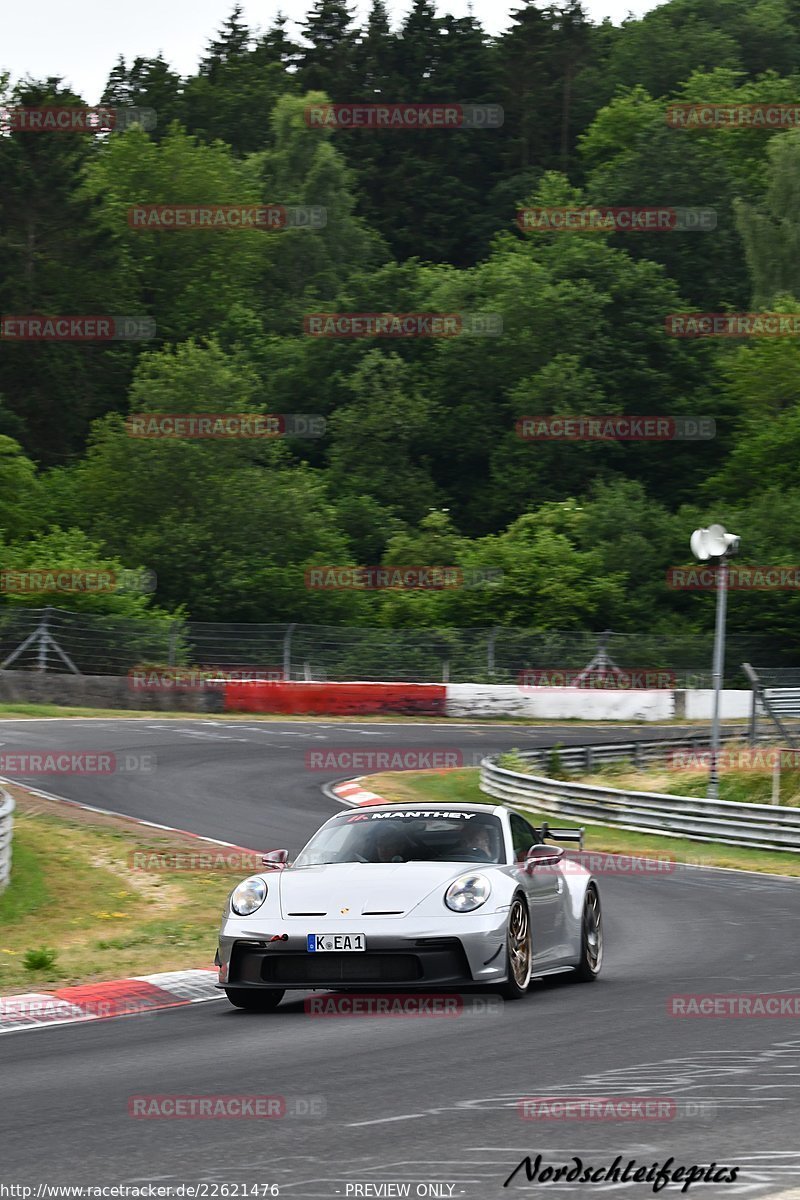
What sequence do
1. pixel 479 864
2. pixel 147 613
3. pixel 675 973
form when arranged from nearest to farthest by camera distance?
pixel 479 864, pixel 675 973, pixel 147 613

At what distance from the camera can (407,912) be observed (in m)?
9.71

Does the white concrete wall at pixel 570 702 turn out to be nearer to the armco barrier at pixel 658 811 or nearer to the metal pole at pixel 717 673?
the armco barrier at pixel 658 811

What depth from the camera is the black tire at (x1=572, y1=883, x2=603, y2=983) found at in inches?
443

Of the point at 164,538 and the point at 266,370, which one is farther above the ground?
the point at 266,370

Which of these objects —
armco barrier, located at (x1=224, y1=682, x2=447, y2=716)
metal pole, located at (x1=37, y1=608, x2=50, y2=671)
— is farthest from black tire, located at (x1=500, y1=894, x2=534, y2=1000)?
armco barrier, located at (x1=224, y1=682, x2=447, y2=716)

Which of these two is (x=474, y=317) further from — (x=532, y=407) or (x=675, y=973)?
(x=675, y=973)

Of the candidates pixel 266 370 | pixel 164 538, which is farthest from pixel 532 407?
pixel 164 538

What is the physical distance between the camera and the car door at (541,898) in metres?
10.5

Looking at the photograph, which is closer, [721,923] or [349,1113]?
[349,1113]

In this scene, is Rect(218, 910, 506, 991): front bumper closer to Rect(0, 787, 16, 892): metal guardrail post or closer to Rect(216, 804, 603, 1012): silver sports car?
Rect(216, 804, 603, 1012): silver sports car

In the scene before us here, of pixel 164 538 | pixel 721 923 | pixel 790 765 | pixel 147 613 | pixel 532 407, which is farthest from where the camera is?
pixel 532 407

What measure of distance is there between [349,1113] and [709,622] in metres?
51.1

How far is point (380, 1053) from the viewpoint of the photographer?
8.30m

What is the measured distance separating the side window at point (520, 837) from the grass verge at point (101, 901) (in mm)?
2718
